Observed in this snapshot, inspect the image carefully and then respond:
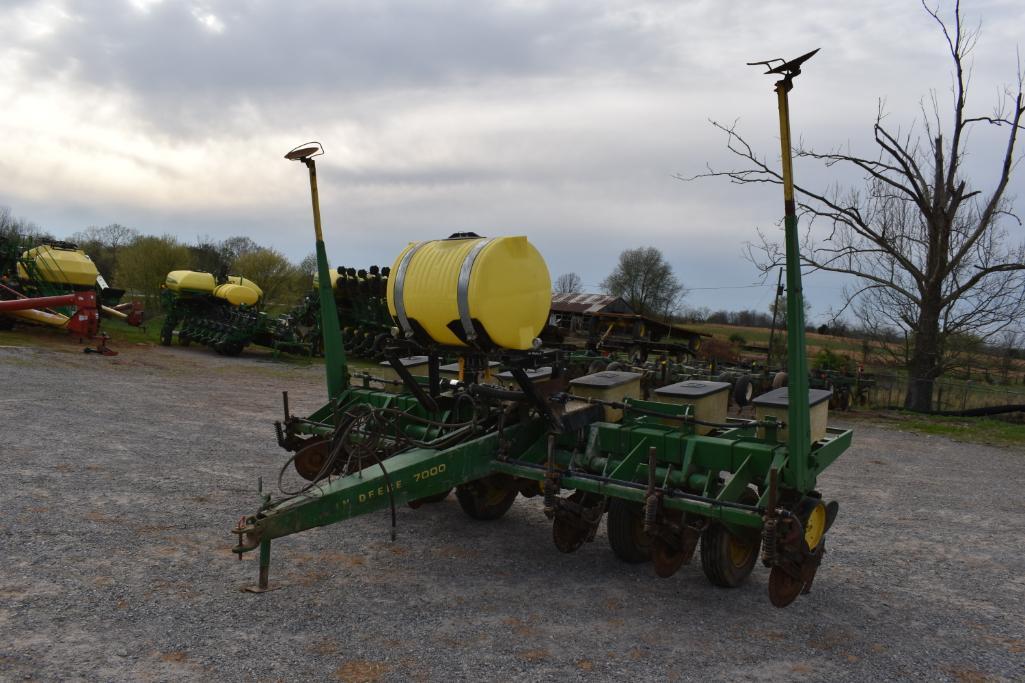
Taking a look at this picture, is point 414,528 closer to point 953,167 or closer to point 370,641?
point 370,641

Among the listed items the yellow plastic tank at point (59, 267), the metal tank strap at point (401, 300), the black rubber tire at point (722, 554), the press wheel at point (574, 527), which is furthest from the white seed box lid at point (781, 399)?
the yellow plastic tank at point (59, 267)

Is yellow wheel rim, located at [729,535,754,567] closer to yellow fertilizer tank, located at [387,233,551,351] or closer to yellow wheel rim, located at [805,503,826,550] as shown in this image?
yellow wheel rim, located at [805,503,826,550]

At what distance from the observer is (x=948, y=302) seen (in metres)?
20.0

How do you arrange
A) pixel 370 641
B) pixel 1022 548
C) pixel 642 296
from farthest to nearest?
pixel 642 296, pixel 1022 548, pixel 370 641

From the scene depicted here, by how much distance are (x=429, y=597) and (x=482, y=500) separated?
185 centimetres

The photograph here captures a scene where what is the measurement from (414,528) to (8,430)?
571 cm

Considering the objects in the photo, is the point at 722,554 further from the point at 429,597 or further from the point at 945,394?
the point at 945,394

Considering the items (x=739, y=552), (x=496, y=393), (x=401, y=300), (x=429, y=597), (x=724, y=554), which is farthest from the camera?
→ (x=496, y=393)

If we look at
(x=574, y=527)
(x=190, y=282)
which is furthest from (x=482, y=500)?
(x=190, y=282)

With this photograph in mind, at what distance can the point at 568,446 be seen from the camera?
602cm

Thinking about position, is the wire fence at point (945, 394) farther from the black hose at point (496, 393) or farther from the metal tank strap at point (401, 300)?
the metal tank strap at point (401, 300)

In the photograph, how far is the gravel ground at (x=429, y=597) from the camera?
4125 millimetres

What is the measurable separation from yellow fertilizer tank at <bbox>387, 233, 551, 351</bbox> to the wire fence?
16.5 m

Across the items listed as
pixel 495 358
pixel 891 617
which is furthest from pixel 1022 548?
pixel 495 358
